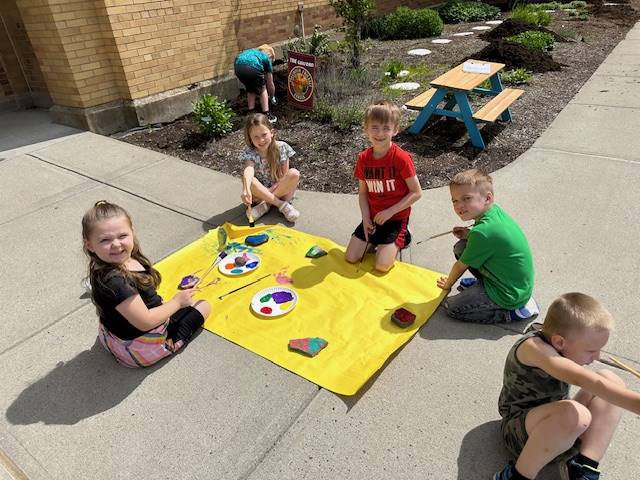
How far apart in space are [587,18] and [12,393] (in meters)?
15.1

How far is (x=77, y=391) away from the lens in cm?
266

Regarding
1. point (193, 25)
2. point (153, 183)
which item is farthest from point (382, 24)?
point (153, 183)

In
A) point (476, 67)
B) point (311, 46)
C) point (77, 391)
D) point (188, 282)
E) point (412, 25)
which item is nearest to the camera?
point (77, 391)

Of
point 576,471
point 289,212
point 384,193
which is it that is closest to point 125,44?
point 289,212

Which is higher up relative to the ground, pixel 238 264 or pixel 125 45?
pixel 125 45

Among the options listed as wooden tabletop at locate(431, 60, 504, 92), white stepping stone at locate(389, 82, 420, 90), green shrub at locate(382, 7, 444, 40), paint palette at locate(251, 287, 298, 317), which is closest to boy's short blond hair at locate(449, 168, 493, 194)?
paint palette at locate(251, 287, 298, 317)

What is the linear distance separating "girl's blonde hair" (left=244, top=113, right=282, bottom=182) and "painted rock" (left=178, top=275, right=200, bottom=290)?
1.42 metres

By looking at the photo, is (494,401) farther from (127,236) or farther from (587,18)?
(587,18)

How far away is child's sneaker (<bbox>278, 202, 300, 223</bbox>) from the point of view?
431 cm

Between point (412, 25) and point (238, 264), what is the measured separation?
1032 cm

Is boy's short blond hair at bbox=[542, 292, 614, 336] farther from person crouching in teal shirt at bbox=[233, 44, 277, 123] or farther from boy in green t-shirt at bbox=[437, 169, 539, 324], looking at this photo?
person crouching in teal shirt at bbox=[233, 44, 277, 123]

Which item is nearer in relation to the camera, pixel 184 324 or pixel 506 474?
pixel 506 474

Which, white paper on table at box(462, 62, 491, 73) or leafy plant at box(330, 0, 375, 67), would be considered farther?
leafy plant at box(330, 0, 375, 67)

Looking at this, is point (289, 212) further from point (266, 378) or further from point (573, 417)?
point (573, 417)
